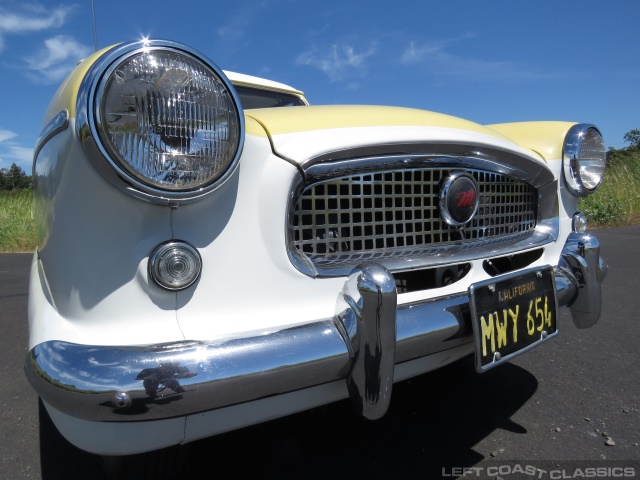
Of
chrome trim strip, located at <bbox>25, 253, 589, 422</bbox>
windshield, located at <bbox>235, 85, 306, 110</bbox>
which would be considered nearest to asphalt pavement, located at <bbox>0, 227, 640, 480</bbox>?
A: chrome trim strip, located at <bbox>25, 253, 589, 422</bbox>

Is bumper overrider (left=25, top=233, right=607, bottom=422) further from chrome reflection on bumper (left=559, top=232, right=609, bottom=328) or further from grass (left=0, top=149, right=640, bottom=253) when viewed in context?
grass (left=0, top=149, right=640, bottom=253)

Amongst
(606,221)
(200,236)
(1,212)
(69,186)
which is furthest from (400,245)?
(1,212)

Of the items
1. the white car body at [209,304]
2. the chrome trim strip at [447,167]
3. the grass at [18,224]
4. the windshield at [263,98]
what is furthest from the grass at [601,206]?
the white car body at [209,304]

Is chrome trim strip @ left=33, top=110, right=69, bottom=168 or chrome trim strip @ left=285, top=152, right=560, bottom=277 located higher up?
chrome trim strip @ left=33, top=110, right=69, bottom=168

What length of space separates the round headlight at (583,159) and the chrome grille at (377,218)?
1.30 ft

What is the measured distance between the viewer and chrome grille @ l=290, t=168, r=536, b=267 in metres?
1.35

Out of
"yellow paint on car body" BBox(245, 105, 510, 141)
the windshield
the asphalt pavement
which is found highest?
the windshield

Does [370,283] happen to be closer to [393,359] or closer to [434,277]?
[393,359]

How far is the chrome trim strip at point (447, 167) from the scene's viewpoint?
1257mm

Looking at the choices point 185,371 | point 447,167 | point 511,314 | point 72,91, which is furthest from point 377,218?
point 72,91

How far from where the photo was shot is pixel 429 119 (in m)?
1.59

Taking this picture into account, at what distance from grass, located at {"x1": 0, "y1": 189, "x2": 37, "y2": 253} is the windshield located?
6.81 m

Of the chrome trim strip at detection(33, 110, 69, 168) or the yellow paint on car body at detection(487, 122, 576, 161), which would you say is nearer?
the chrome trim strip at detection(33, 110, 69, 168)

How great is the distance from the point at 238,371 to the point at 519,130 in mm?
1735
